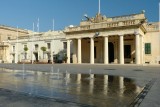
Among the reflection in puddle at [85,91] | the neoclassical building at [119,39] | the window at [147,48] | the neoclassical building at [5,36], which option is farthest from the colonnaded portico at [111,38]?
the neoclassical building at [5,36]

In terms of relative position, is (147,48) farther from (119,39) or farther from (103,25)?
(103,25)

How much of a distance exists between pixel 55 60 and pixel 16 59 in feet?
58.0

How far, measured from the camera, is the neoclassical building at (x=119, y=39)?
37.8 m

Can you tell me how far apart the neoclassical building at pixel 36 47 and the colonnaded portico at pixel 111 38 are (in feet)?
22.7

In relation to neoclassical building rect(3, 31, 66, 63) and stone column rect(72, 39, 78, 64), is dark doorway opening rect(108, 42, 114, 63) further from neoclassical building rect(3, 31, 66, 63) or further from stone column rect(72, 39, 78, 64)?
neoclassical building rect(3, 31, 66, 63)

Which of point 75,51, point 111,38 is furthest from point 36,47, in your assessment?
point 111,38

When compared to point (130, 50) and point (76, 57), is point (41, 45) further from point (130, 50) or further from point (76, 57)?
point (130, 50)

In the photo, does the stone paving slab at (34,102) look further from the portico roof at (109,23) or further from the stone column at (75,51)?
the stone column at (75,51)

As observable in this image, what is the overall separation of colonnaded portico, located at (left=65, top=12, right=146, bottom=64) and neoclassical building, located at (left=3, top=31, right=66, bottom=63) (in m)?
6.92

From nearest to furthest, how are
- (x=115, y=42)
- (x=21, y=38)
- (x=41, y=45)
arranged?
(x=115, y=42)
(x=41, y=45)
(x=21, y=38)

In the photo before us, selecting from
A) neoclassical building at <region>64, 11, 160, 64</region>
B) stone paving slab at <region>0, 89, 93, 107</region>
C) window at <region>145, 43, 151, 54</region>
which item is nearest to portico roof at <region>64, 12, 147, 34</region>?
neoclassical building at <region>64, 11, 160, 64</region>

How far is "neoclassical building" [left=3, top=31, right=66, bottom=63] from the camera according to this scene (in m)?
55.7

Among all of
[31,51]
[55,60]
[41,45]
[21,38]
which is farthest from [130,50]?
[21,38]

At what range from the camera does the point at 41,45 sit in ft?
194
